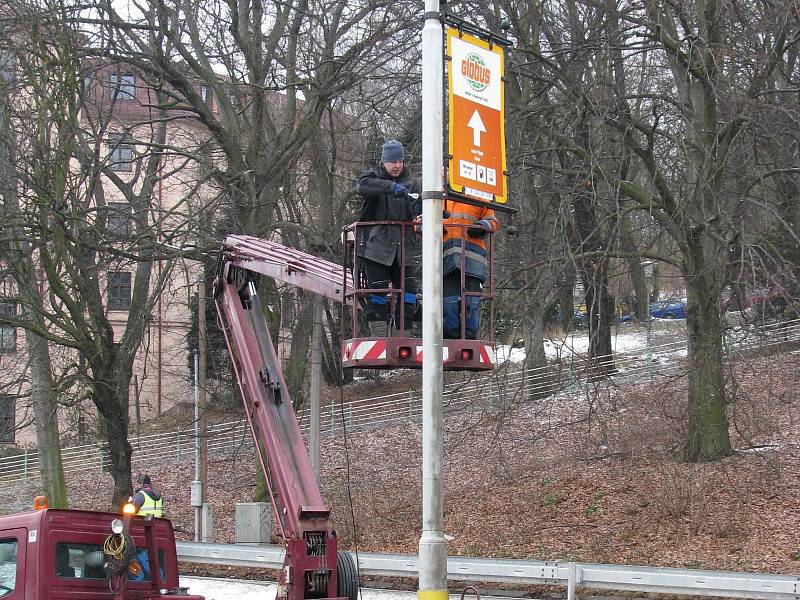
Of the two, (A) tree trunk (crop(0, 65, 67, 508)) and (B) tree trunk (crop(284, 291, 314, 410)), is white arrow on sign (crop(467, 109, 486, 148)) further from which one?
(B) tree trunk (crop(284, 291, 314, 410))

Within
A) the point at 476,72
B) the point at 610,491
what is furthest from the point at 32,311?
the point at 476,72

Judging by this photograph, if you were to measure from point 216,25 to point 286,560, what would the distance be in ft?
51.1

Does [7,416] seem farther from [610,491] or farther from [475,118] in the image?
[475,118]

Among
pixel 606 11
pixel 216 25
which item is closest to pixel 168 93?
pixel 216 25

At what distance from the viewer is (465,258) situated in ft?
28.9

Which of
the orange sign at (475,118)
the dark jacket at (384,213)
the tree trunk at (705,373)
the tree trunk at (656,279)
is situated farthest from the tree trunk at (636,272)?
the orange sign at (475,118)

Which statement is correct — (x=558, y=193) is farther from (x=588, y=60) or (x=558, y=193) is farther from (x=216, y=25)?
(x=216, y=25)

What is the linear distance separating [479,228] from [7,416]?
22.5 meters

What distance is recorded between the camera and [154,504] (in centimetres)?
1378

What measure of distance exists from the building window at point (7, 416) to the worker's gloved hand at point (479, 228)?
48.4 ft

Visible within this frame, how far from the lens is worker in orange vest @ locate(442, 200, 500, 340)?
28.7 ft

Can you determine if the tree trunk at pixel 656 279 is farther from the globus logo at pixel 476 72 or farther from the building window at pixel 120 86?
the globus logo at pixel 476 72

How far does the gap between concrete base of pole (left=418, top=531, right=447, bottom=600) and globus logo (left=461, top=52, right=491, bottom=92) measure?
324 centimetres

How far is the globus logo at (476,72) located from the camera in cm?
768
